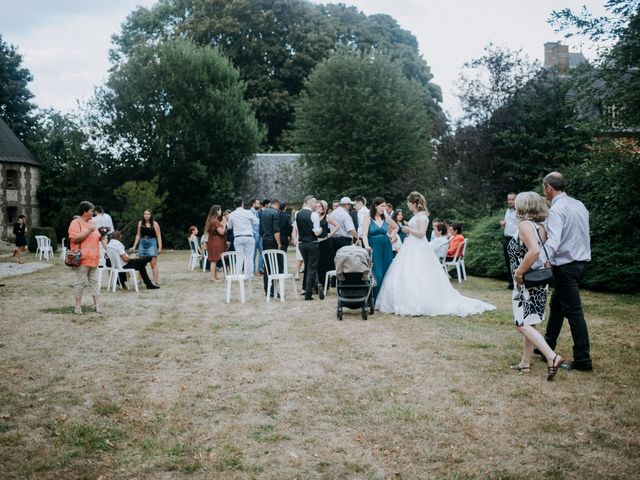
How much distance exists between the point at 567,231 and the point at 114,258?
991cm

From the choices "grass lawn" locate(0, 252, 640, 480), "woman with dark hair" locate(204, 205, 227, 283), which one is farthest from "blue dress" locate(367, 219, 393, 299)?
"woman with dark hair" locate(204, 205, 227, 283)

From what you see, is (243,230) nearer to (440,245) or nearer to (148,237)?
(148,237)

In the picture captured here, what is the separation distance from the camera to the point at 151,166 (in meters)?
32.3

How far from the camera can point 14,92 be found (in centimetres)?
3931


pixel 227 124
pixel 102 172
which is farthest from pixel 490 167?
pixel 102 172

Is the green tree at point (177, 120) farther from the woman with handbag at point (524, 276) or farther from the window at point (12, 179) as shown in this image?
the woman with handbag at point (524, 276)

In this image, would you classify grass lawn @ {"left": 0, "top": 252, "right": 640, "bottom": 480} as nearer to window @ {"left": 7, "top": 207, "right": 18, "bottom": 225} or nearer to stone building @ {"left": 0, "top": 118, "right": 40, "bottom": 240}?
stone building @ {"left": 0, "top": 118, "right": 40, "bottom": 240}

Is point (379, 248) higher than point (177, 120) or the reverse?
the reverse

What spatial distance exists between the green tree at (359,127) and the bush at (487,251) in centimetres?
1320

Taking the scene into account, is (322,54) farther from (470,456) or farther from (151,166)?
(470,456)

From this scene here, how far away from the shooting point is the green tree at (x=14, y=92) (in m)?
38.8

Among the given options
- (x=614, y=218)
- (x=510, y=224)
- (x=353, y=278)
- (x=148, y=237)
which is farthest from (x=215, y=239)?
(x=614, y=218)

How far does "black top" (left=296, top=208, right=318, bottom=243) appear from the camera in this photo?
10617mm

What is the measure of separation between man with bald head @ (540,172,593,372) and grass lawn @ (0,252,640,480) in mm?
375
